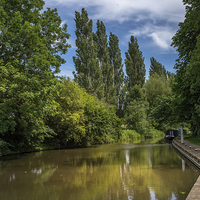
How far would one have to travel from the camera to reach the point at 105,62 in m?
48.9

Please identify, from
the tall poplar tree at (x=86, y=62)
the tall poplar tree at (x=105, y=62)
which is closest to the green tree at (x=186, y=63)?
the tall poplar tree at (x=86, y=62)

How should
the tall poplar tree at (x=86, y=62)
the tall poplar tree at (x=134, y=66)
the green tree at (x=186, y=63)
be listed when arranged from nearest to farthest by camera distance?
the green tree at (x=186, y=63)
the tall poplar tree at (x=86, y=62)
the tall poplar tree at (x=134, y=66)

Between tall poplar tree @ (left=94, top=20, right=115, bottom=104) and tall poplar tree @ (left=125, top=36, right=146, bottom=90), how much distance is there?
8842 mm

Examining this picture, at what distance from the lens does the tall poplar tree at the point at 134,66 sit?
56.2m

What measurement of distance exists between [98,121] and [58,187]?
22559 millimetres

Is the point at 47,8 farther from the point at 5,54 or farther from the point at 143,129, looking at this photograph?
the point at 143,129

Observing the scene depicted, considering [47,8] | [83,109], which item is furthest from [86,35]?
[47,8]

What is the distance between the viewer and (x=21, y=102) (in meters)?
19.1

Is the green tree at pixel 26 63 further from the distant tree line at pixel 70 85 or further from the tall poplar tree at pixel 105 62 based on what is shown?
the tall poplar tree at pixel 105 62

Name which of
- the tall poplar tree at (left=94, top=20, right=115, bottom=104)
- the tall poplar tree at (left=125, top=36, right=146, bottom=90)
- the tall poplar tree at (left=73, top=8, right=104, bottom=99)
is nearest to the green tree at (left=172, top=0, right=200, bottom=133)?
the tall poplar tree at (left=73, top=8, right=104, bottom=99)

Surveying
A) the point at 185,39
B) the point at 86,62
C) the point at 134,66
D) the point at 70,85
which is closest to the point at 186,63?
the point at 185,39

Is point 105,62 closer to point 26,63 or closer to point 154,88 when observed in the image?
point 154,88

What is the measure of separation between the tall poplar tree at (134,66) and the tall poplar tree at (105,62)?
8842 mm

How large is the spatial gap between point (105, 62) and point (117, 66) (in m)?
4.80
